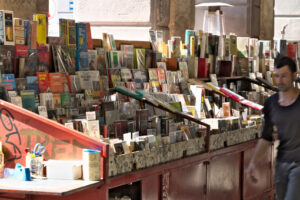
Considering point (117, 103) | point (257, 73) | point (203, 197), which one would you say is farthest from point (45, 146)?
point (257, 73)

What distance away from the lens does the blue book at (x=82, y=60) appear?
4.82 metres

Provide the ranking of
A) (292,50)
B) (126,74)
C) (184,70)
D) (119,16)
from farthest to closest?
(292,50) < (119,16) < (184,70) < (126,74)

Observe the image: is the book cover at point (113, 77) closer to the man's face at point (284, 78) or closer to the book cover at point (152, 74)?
the book cover at point (152, 74)

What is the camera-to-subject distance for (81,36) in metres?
4.91

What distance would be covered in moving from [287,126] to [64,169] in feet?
4.59

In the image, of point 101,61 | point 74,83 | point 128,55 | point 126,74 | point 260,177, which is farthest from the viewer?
point 260,177

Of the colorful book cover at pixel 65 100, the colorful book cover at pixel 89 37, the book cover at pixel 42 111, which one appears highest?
the colorful book cover at pixel 89 37

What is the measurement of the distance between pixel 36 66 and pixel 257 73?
439 cm

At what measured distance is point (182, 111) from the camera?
550 centimetres

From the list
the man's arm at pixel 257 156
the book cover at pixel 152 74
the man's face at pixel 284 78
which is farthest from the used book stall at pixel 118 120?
the man's face at pixel 284 78

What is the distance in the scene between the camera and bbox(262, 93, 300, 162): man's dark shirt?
3.65 meters

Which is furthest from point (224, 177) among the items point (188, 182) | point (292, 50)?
point (292, 50)

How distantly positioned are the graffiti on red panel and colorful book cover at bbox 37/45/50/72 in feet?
2.22

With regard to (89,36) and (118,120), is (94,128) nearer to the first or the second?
Result: (118,120)
